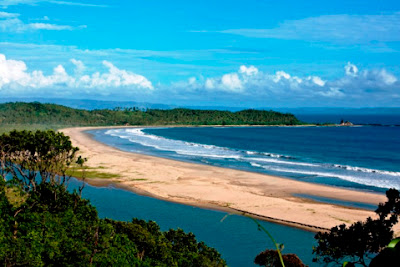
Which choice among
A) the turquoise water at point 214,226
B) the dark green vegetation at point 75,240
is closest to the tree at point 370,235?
the dark green vegetation at point 75,240

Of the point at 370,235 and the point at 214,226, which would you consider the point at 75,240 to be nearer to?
the point at 370,235

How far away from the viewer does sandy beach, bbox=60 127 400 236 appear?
3494cm

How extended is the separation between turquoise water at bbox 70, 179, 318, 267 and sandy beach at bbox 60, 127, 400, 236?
1.91 m

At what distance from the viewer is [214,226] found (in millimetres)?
32344

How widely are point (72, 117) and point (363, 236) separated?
194933mm

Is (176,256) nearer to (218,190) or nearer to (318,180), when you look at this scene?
(218,190)

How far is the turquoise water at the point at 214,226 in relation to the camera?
27.5m

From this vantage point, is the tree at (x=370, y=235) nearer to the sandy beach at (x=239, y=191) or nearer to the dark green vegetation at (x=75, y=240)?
the dark green vegetation at (x=75, y=240)

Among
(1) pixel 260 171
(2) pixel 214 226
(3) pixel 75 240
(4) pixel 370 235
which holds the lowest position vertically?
(2) pixel 214 226

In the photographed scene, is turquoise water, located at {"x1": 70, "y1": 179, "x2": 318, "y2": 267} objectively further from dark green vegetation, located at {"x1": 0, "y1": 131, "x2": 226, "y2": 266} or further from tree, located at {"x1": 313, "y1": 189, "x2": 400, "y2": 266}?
tree, located at {"x1": 313, "y1": 189, "x2": 400, "y2": 266}

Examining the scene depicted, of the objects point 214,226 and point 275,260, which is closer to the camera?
point 275,260

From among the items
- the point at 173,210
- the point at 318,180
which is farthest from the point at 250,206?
the point at 318,180

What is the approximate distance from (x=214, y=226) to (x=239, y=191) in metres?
12.5

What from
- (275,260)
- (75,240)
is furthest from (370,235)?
(75,240)
